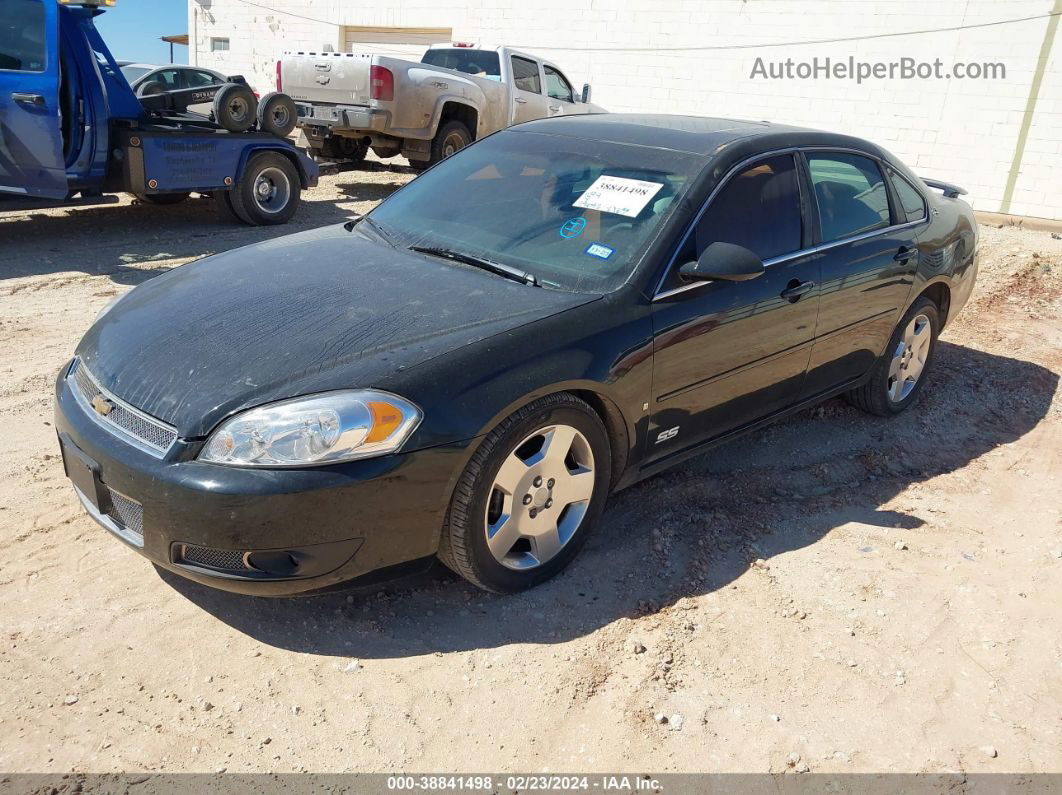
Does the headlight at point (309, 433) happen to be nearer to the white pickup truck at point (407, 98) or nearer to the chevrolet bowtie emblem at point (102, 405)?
the chevrolet bowtie emblem at point (102, 405)

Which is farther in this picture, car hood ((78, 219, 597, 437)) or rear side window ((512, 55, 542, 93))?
rear side window ((512, 55, 542, 93))

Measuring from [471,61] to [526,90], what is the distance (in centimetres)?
94

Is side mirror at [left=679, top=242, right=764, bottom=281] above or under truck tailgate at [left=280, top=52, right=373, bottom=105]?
under

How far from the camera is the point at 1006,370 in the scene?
6426 millimetres

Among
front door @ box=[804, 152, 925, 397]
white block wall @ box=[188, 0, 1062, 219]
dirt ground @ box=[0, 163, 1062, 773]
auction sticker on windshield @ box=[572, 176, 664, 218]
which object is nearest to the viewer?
dirt ground @ box=[0, 163, 1062, 773]

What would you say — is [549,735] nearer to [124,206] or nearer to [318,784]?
[318,784]

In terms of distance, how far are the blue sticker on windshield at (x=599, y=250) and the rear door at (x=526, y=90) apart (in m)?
10.5

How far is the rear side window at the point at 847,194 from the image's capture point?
432 centimetres

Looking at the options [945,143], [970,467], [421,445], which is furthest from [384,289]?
[945,143]

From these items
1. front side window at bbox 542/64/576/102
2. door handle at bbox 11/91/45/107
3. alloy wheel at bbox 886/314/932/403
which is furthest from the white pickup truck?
alloy wheel at bbox 886/314/932/403

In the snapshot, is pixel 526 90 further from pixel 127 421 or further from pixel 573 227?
pixel 127 421

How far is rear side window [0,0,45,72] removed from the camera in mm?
7395

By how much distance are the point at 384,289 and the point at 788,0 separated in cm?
1369

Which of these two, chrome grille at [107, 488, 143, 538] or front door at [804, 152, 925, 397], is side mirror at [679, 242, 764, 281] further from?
chrome grille at [107, 488, 143, 538]
